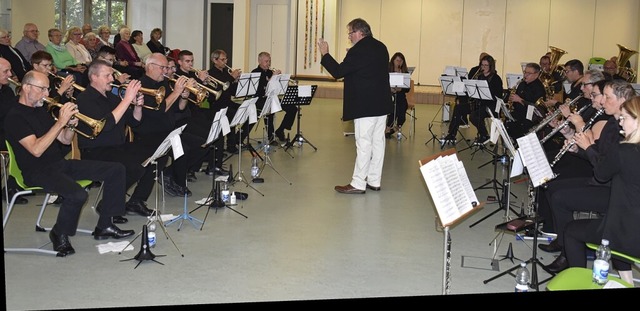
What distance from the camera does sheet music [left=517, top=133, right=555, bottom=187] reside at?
5805mm

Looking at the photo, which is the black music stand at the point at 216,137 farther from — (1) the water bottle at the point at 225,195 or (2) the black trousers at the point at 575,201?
(2) the black trousers at the point at 575,201

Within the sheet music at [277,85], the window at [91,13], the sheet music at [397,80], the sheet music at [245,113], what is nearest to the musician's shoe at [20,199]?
the sheet music at [245,113]

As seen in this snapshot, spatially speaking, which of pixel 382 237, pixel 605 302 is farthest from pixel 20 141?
pixel 605 302

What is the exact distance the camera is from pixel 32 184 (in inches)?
252

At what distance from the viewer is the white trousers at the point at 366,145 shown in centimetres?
906

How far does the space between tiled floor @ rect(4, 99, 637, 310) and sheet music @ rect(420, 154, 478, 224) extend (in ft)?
2.45

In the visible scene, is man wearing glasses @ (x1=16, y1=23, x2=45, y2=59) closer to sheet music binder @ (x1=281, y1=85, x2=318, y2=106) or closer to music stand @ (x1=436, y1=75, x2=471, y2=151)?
sheet music binder @ (x1=281, y1=85, x2=318, y2=106)

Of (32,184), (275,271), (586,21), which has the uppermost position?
(586,21)

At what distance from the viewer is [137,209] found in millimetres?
7738

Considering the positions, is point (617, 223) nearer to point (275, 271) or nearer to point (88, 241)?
point (275, 271)

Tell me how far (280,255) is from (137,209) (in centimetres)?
196

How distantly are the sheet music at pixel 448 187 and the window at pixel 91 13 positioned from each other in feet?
55.7

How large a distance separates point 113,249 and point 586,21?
18.7 m

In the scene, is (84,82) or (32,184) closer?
(32,184)
